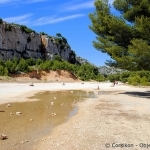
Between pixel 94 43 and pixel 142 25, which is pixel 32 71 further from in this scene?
pixel 142 25

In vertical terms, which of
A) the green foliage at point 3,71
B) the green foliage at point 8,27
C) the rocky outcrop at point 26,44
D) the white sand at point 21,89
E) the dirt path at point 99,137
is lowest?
the dirt path at point 99,137

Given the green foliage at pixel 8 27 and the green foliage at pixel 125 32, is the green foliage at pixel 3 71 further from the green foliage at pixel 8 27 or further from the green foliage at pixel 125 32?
the green foliage at pixel 125 32

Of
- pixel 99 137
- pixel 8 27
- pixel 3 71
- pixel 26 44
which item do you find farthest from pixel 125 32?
pixel 26 44

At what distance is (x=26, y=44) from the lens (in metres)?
112

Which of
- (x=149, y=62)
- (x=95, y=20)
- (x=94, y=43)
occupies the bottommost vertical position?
(x=149, y=62)

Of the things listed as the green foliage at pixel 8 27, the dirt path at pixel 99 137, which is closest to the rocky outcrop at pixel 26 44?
the green foliage at pixel 8 27

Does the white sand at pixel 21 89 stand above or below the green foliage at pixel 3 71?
below

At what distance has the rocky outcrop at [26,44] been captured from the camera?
103 meters

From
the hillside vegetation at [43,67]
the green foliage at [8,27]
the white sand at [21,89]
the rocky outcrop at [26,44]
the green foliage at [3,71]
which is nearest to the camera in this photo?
the white sand at [21,89]

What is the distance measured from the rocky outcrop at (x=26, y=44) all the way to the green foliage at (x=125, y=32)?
7762cm

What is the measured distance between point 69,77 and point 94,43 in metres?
68.3

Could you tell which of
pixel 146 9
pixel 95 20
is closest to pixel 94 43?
pixel 95 20

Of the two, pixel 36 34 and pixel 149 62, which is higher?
pixel 36 34

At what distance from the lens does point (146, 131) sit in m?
8.00
